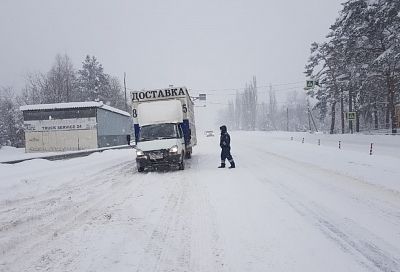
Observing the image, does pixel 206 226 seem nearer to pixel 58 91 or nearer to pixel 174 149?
pixel 174 149

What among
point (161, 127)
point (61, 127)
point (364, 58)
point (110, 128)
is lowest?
point (161, 127)

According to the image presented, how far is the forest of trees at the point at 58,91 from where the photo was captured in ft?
210

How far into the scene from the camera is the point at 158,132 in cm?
1571

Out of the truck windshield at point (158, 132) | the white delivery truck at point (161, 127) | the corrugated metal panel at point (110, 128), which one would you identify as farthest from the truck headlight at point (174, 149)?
the corrugated metal panel at point (110, 128)

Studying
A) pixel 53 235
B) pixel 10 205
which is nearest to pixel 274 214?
pixel 53 235

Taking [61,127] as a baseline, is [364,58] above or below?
above

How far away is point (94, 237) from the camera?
568cm

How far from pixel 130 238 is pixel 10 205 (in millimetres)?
4963

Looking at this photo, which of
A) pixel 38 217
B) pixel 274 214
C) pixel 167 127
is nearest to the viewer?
pixel 274 214

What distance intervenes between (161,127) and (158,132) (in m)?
0.35

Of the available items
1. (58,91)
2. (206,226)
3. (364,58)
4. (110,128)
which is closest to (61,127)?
(110,128)

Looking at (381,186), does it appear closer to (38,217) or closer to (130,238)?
(130,238)

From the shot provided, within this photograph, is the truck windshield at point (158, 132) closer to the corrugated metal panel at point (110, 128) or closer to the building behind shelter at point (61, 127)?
the building behind shelter at point (61, 127)

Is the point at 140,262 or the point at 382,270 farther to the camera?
the point at 140,262
